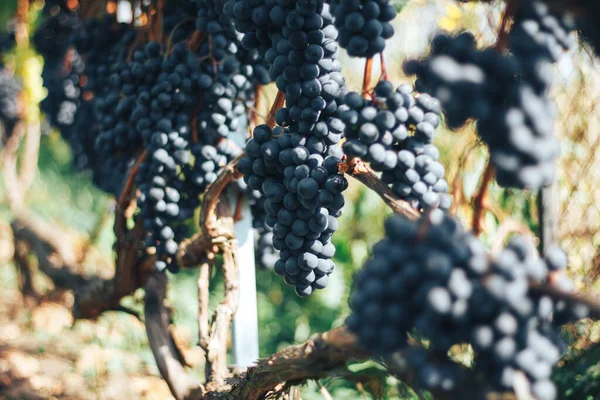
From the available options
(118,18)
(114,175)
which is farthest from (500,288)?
(118,18)

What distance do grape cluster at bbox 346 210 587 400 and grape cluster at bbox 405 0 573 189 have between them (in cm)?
9

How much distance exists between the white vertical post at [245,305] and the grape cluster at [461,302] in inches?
31.3

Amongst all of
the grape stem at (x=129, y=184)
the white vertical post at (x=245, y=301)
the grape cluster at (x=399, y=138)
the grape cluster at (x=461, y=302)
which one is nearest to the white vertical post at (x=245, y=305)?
the white vertical post at (x=245, y=301)

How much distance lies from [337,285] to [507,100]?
192cm

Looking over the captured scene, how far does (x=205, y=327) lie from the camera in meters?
1.26

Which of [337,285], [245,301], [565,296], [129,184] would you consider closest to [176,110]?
[129,184]

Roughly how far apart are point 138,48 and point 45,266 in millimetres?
1254

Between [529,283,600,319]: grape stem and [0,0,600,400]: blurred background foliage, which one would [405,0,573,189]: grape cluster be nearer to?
[529,283,600,319]: grape stem

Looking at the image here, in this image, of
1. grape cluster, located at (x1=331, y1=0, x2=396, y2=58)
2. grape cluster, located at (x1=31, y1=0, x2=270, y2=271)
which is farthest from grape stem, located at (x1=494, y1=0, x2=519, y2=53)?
grape cluster, located at (x1=31, y1=0, x2=270, y2=271)

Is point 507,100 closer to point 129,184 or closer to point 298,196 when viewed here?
point 298,196

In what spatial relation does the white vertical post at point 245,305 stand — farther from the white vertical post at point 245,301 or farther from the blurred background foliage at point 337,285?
the blurred background foliage at point 337,285

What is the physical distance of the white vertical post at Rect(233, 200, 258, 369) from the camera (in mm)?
1388

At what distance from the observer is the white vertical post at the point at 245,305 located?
1388mm

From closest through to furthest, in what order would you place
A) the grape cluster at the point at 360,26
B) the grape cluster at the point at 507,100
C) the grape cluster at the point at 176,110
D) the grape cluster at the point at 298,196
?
1. the grape cluster at the point at 507,100
2. the grape cluster at the point at 360,26
3. the grape cluster at the point at 298,196
4. the grape cluster at the point at 176,110
